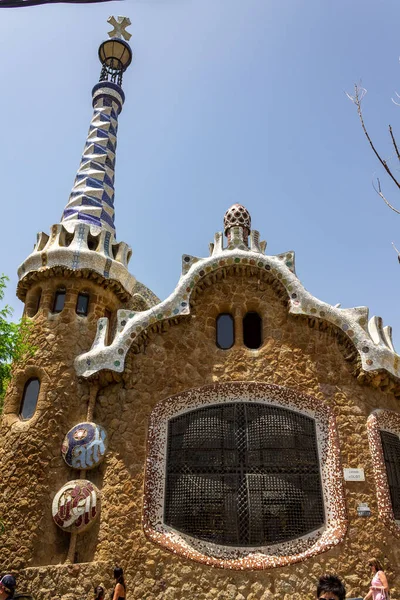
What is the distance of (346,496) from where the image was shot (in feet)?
23.3

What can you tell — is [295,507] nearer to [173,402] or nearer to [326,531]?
[326,531]

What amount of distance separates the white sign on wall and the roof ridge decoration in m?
1.47

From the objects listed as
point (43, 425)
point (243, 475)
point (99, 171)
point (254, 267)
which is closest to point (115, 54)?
point (99, 171)

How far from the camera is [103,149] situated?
11898 mm

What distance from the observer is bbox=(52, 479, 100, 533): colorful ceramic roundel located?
702cm

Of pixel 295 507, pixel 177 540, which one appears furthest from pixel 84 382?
pixel 295 507

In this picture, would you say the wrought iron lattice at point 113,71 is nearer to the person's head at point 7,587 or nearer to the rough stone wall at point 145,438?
the rough stone wall at point 145,438

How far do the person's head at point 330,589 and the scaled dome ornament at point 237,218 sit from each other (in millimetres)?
7620

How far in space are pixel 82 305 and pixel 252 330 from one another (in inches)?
116

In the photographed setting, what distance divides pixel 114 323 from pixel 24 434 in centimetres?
247

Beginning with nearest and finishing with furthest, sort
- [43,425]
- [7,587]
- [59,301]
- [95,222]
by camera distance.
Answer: [7,587] → [43,425] → [59,301] → [95,222]

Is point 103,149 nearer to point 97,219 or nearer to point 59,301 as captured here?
point 97,219

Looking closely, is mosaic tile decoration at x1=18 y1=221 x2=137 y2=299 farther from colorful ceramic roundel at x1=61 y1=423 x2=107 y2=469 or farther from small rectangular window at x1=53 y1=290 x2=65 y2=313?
colorful ceramic roundel at x1=61 y1=423 x2=107 y2=469

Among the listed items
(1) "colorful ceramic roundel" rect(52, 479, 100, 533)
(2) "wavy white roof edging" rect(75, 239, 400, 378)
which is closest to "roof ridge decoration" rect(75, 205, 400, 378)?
(2) "wavy white roof edging" rect(75, 239, 400, 378)
